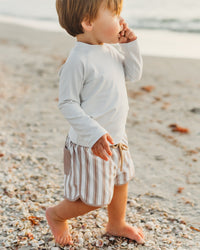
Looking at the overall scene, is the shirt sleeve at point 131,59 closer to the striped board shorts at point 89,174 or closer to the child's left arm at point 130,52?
the child's left arm at point 130,52

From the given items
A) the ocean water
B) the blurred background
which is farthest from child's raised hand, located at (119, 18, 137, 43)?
the ocean water

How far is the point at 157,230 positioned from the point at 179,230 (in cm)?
15

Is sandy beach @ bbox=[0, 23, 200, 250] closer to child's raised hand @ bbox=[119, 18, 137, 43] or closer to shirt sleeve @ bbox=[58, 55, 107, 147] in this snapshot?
shirt sleeve @ bbox=[58, 55, 107, 147]

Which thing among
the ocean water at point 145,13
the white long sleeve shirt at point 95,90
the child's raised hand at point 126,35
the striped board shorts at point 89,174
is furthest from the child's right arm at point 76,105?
the ocean water at point 145,13

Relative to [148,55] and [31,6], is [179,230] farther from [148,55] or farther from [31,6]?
[31,6]

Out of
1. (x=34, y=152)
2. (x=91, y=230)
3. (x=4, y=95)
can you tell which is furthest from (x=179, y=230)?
(x=4, y=95)

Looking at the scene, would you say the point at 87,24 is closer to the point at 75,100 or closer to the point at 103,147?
the point at 75,100

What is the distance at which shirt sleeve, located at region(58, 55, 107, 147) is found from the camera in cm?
190

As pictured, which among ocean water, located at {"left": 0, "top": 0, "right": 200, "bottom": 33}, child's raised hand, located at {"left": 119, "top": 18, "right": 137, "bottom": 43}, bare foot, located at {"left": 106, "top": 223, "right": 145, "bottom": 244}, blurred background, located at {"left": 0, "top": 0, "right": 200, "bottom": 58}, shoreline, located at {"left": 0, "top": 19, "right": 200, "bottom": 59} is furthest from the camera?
ocean water, located at {"left": 0, "top": 0, "right": 200, "bottom": 33}

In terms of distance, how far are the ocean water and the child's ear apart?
32.0ft

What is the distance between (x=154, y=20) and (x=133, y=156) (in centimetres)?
1050

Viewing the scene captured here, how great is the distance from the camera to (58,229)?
2332mm

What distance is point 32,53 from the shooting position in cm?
762

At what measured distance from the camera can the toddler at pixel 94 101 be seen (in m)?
1.90
